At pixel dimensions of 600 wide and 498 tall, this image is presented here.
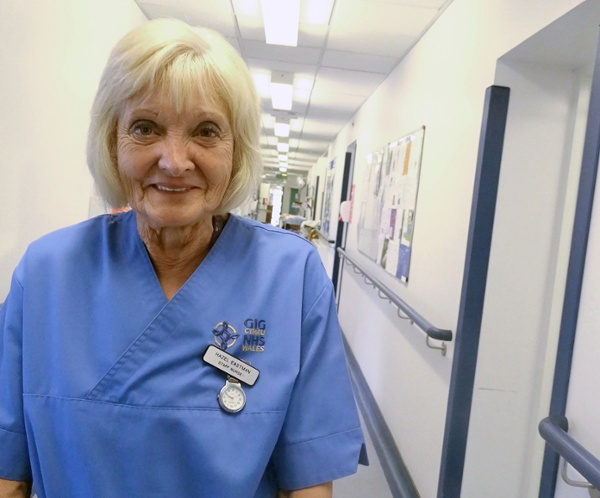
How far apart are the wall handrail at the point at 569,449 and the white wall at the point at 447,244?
694 mm

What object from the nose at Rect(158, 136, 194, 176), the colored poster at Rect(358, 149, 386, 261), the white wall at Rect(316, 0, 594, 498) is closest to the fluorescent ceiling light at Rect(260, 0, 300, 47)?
the white wall at Rect(316, 0, 594, 498)

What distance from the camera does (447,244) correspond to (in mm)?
2232

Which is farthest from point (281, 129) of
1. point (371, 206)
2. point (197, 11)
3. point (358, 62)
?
point (197, 11)

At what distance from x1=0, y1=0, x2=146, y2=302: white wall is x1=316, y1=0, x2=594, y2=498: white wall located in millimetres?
1781

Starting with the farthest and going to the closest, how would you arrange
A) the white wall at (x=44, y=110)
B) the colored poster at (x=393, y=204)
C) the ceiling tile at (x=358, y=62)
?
the ceiling tile at (x=358, y=62)
the colored poster at (x=393, y=204)
the white wall at (x=44, y=110)

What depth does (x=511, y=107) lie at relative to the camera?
182 cm

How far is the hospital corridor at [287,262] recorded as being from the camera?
0.83 metres

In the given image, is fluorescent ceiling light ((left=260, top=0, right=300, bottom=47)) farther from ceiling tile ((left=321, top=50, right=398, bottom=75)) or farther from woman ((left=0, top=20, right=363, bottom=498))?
woman ((left=0, top=20, right=363, bottom=498))

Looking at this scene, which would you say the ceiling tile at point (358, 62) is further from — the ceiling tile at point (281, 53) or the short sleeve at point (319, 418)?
the short sleeve at point (319, 418)

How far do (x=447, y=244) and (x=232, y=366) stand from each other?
1618 millimetres

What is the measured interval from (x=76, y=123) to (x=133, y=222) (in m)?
1.70

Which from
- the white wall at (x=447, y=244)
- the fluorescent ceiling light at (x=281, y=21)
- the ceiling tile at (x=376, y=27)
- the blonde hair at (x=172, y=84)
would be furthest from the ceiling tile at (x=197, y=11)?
the blonde hair at (x=172, y=84)

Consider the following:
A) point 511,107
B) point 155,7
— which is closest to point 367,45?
point 155,7

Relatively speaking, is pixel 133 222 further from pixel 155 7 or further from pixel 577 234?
pixel 155 7
